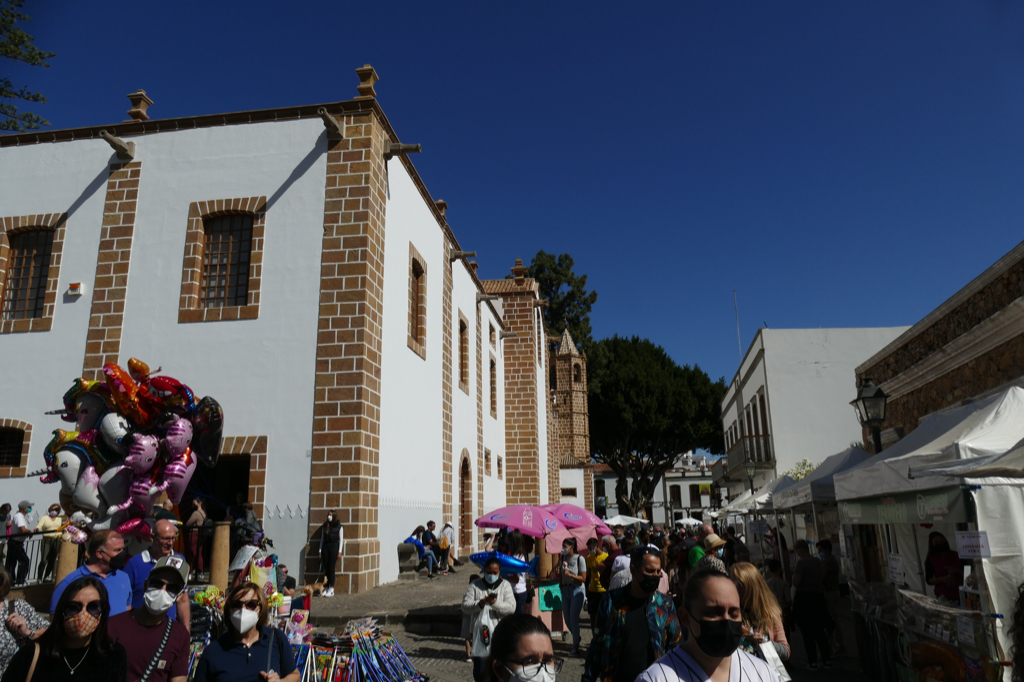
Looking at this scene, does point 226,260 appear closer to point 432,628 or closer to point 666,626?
point 432,628

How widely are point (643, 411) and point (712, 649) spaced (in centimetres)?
4170

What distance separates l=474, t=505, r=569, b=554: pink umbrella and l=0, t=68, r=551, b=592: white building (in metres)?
2.69

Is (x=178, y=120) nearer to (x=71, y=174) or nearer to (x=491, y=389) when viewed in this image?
(x=71, y=174)

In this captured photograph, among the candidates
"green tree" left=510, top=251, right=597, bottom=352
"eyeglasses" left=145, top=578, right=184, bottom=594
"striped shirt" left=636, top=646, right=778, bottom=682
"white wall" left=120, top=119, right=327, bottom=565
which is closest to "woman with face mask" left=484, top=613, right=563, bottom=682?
"striped shirt" left=636, top=646, right=778, bottom=682

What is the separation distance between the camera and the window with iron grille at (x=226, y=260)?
45.3 feet

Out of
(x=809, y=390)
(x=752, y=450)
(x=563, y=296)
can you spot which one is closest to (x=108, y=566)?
(x=809, y=390)

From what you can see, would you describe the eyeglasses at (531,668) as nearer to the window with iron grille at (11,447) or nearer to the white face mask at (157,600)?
the white face mask at (157,600)

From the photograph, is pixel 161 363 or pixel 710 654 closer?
pixel 710 654

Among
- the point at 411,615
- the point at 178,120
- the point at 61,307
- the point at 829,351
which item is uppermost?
the point at 178,120

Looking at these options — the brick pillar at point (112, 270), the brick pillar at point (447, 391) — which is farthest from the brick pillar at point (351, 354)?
the brick pillar at point (447, 391)

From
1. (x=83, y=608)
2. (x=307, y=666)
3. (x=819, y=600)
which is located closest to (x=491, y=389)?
(x=819, y=600)

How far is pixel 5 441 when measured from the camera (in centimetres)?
1378

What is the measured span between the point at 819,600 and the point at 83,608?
25.2 feet

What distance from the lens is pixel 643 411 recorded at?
143 ft
